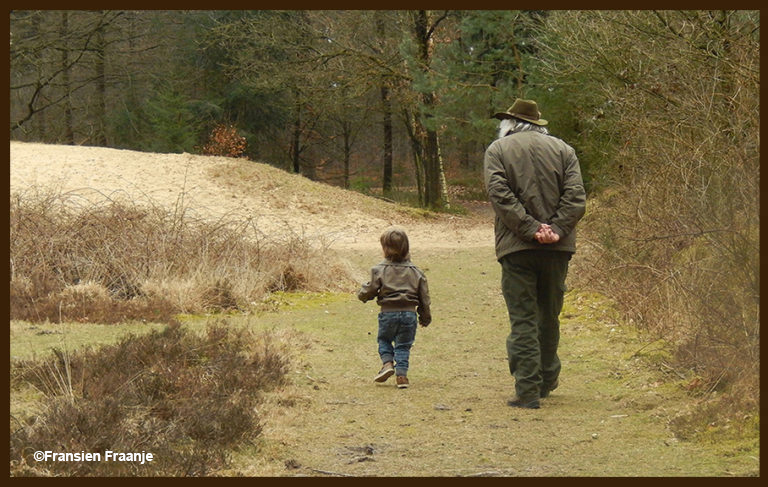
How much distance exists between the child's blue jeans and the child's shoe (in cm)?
4

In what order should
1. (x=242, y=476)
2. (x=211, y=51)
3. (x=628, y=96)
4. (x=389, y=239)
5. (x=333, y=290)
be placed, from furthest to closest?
(x=211, y=51)
(x=333, y=290)
(x=628, y=96)
(x=389, y=239)
(x=242, y=476)

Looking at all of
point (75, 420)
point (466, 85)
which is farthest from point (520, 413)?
point (466, 85)

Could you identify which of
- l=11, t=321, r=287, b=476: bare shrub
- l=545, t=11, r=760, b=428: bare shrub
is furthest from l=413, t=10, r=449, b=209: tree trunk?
l=11, t=321, r=287, b=476: bare shrub

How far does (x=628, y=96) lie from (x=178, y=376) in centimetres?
703

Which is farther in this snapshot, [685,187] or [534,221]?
[685,187]

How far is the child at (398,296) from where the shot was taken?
8.12 meters

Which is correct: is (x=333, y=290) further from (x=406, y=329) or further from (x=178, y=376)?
(x=178, y=376)

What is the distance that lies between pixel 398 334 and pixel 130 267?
5.02 meters

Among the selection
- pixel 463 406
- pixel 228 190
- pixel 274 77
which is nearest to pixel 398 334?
pixel 463 406

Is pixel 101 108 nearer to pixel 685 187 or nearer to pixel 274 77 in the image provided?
pixel 274 77

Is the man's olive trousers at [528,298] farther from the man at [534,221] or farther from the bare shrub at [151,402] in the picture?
the bare shrub at [151,402]

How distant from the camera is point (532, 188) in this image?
712 cm

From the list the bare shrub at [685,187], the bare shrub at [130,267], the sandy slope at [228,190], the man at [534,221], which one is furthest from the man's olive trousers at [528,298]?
the sandy slope at [228,190]

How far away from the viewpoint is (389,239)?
8.05 m
